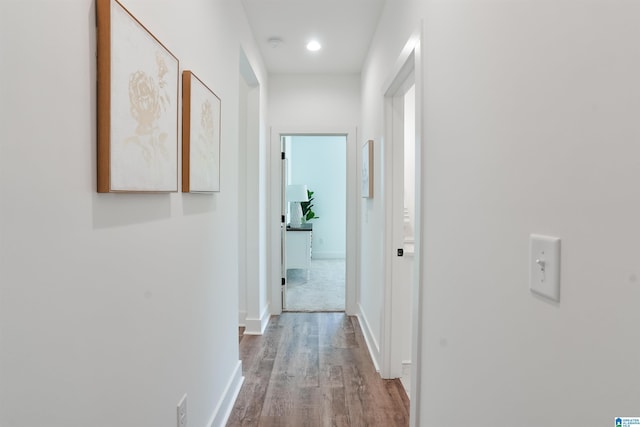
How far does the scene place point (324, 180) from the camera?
7730 millimetres

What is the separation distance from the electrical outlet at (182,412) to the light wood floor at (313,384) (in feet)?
2.22

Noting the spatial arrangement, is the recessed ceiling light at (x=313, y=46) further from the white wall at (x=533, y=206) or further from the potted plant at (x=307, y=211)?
the potted plant at (x=307, y=211)

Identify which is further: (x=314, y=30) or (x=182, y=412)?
(x=314, y=30)

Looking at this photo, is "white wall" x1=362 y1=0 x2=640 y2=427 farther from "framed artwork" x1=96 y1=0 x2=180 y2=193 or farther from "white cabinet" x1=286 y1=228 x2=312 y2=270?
"white cabinet" x1=286 y1=228 x2=312 y2=270

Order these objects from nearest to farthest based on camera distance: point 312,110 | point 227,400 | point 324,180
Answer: point 227,400, point 312,110, point 324,180

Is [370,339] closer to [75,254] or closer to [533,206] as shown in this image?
[533,206]

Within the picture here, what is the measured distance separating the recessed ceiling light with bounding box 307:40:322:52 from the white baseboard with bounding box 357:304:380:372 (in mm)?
2456

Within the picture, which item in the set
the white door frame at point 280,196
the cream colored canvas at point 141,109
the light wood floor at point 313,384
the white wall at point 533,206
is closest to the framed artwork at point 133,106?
the cream colored canvas at point 141,109

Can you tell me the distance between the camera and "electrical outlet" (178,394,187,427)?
1415 mm

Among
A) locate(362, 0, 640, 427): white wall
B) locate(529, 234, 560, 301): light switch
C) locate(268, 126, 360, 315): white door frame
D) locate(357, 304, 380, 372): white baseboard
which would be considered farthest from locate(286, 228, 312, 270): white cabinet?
locate(529, 234, 560, 301): light switch

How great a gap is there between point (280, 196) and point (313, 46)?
1.50 meters

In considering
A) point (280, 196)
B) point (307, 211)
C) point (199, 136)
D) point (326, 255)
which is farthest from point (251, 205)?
point (326, 255)

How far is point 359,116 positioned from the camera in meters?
3.95

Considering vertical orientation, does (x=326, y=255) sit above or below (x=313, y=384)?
above
